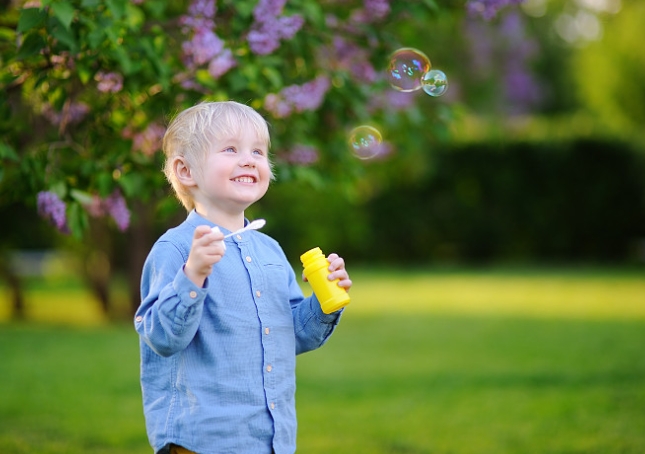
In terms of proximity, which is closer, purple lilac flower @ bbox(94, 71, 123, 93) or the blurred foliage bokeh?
the blurred foliage bokeh

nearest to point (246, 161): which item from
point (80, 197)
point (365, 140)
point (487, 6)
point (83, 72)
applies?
point (80, 197)

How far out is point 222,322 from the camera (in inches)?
89.2

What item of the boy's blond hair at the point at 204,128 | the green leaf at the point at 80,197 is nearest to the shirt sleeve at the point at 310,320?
the boy's blond hair at the point at 204,128

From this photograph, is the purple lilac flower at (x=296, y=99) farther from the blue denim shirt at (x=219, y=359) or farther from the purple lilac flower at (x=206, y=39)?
the blue denim shirt at (x=219, y=359)

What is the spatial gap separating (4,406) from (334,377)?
231 cm

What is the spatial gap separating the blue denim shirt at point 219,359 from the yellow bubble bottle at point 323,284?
0.32ft

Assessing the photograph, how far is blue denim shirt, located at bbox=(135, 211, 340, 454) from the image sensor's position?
7.29 ft

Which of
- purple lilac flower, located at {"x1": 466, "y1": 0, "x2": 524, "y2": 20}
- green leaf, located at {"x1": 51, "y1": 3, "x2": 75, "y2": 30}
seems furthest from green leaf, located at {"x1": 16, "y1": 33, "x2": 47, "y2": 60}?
purple lilac flower, located at {"x1": 466, "y1": 0, "x2": 524, "y2": 20}

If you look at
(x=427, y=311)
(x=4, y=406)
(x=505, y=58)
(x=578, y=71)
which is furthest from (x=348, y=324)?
(x=578, y=71)

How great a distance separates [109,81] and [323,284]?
1635 mm

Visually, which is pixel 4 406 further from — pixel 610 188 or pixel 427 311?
pixel 610 188

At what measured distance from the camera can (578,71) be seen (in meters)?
27.4

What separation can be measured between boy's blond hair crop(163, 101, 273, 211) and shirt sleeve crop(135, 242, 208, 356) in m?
0.27

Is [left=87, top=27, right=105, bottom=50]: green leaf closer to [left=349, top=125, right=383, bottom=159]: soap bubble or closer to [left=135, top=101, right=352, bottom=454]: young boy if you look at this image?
[left=135, top=101, right=352, bottom=454]: young boy
